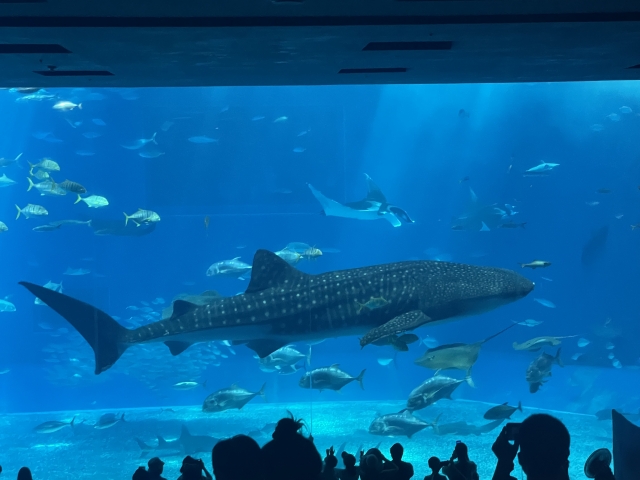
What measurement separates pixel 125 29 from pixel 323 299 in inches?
120

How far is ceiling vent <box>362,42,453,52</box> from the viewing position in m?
4.83

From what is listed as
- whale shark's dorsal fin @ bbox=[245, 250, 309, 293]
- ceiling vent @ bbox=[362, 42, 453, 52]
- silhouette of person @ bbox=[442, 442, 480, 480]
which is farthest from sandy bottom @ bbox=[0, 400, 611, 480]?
ceiling vent @ bbox=[362, 42, 453, 52]

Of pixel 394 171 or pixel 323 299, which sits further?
pixel 394 171

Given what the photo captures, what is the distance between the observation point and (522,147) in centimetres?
2438

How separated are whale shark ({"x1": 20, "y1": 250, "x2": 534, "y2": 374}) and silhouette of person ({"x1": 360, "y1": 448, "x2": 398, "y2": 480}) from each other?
2.21m

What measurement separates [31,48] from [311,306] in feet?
11.8

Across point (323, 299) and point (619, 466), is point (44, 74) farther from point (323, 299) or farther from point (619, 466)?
point (619, 466)

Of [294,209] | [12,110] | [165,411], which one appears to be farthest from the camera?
[294,209]

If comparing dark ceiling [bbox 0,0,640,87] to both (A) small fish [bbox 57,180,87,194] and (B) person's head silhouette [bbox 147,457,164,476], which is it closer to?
(B) person's head silhouette [bbox 147,457,164,476]

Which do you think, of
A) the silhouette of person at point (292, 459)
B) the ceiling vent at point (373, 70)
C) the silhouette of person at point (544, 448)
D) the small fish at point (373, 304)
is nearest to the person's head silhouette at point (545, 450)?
the silhouette of person at point (544, 448)

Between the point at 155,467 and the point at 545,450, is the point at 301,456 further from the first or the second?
the point at 155,467

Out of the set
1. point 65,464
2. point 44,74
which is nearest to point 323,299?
point 44,74

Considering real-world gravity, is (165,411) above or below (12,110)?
below

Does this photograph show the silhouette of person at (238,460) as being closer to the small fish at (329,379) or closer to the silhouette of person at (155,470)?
the silhouette of person at (155,470)
